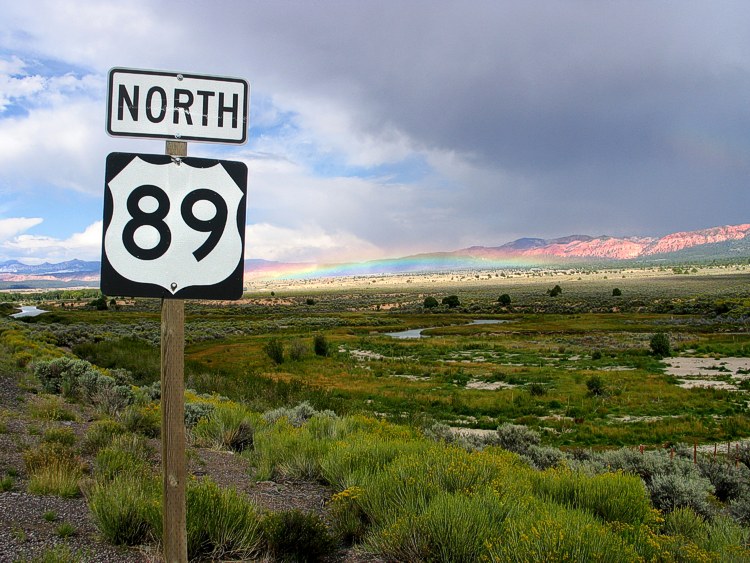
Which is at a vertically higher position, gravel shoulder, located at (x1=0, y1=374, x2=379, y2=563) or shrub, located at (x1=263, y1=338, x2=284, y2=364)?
gravel shoulder, located at (x1=0, y1=374, x2=379, y2=563)

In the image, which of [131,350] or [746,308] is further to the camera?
[746,308]

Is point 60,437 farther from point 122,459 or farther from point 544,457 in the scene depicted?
point 544,457

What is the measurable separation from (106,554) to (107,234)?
307 cm

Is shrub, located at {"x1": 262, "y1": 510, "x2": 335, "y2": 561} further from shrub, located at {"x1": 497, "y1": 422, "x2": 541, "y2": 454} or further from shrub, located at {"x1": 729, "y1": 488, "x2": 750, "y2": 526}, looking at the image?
shrub, located at {"x1": 497, "y1": 422, "x2": 541, "y2": 454}

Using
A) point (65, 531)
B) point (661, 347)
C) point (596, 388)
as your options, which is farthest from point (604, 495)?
point (661, 347)

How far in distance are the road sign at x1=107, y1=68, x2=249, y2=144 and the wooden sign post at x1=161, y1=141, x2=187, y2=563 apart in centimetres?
14

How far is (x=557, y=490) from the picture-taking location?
5.67m

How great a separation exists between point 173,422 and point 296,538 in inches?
88.6

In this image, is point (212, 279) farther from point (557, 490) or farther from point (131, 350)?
point (131, 350)

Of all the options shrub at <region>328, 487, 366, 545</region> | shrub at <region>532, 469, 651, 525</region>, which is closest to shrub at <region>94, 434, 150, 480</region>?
shrub at <region>328, 487, 366, 545</region>

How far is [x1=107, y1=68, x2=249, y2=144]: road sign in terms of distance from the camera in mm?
2910

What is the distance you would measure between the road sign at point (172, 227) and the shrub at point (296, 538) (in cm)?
275

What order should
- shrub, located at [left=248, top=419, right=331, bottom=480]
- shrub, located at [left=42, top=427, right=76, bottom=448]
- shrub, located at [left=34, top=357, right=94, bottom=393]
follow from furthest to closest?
shrub, located at [left=34, top=357, right=94, bottom=393] → shrub, located at [left=42, top=427, right=76, bottom=448] → shrub, located at [left=248, top=419, right=331, bottom=480]

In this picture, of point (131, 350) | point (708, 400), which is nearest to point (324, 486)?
point (708, 400)
